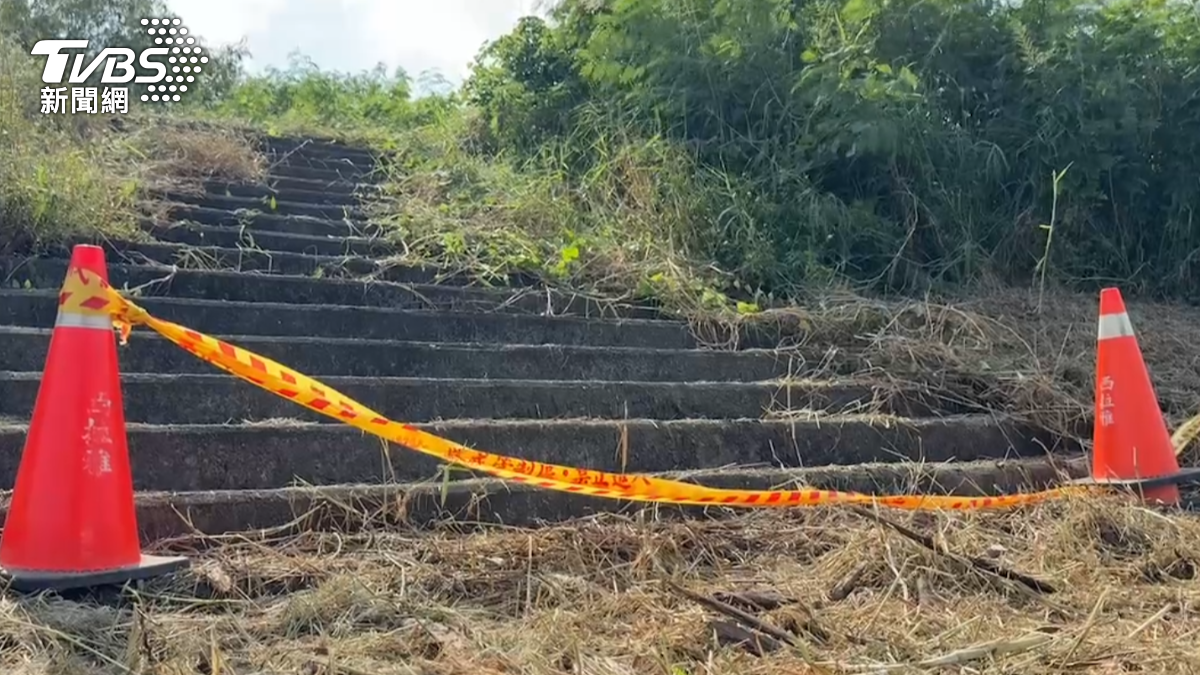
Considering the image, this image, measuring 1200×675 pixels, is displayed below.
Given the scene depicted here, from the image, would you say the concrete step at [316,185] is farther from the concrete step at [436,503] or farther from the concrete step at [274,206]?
the concrete step at [436,503]

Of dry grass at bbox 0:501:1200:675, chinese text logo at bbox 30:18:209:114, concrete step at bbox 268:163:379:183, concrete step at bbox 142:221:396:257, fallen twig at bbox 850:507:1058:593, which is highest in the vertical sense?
chinese text logo at bbox 30:18:209:114

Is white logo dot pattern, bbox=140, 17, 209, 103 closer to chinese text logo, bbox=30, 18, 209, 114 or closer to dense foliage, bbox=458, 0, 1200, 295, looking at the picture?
chinese text logo, bbox=30, 18, 209, 114

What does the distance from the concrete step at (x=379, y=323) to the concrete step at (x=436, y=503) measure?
4.84 ft

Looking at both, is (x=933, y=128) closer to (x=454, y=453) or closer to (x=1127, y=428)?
(x=1127, y=428)

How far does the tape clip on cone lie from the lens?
459 centimetres

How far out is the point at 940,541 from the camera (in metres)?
3.79

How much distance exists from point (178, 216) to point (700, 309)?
2.84 metres

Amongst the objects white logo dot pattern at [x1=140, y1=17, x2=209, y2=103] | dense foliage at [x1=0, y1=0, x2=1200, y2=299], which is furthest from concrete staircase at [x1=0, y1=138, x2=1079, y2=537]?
white logo dot pattern at [x1=140, y1=17, x2=209, y2=103]

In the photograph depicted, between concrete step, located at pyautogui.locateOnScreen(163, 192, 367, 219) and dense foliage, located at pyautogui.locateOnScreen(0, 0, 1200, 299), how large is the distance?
34 cm

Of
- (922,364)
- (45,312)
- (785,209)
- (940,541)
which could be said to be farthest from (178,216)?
(940,541)

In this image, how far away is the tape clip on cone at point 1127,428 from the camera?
4.59m

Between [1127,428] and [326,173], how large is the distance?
575 cm

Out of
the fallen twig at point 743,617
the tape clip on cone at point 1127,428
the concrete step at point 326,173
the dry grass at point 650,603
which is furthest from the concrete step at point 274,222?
the fallen twig at point 743,617

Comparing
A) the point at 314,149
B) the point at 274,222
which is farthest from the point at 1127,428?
the point at 314,149
